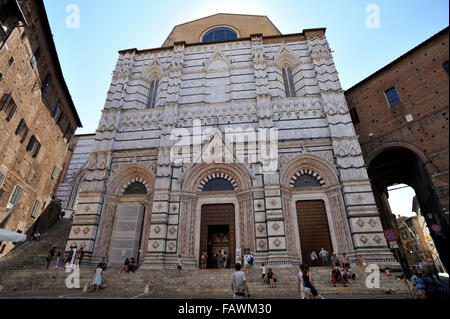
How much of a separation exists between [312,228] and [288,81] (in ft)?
34.9

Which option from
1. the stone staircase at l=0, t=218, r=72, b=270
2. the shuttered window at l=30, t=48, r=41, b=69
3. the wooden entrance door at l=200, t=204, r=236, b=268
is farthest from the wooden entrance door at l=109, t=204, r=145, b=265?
the shuttered window at l=30, t=48, r=41, b=69

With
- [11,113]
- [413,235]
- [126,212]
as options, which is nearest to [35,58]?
[11,113]

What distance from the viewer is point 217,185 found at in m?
14.6

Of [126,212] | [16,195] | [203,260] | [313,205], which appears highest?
[16,195]

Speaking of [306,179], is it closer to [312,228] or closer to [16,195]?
[312,228]

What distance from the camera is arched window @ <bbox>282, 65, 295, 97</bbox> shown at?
688 inches

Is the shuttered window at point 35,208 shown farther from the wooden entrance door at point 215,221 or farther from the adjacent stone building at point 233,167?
the wooden entrance door at point 215,221

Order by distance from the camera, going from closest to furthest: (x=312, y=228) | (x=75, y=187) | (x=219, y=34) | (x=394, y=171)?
(x=312, y=228), (x=394, y=171), (x=219, y=34), (x=75, y=187)

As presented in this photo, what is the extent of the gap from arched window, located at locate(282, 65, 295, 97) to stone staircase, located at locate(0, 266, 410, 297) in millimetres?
11752

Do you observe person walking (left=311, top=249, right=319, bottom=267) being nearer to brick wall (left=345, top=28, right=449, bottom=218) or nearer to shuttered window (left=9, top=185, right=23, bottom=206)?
brick wall (left=345, top=28, right=449, bottom=218)

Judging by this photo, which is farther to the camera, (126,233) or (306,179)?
(306,179)

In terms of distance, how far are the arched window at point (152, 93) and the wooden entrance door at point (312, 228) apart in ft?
41.5

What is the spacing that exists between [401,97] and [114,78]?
19330 millimetres
